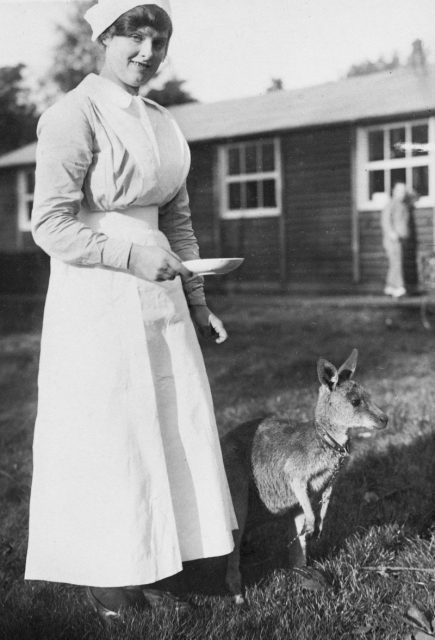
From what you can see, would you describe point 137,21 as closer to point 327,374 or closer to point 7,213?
point 327,374

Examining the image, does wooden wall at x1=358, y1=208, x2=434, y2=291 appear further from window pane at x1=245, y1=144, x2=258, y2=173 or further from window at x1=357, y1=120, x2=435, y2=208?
window pane at x1=245, y1=144, x2=258, y2=173

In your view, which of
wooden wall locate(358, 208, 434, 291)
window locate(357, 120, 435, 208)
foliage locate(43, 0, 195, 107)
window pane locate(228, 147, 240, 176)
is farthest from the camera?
foliage locate(43, 0, 195, 107)

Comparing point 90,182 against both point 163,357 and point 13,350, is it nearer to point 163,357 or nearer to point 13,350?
point 163,357

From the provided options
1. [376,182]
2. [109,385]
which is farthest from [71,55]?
[109,385]

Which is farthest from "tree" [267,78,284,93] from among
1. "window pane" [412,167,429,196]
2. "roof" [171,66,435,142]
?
"window pane" [412,167,429,196]

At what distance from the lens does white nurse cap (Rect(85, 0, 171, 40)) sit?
9.38 ft

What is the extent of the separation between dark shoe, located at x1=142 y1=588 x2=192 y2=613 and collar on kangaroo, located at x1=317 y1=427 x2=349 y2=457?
0.95 metres

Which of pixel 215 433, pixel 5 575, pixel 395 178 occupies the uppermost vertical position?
pixel 395 178

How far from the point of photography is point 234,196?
18.1 meters

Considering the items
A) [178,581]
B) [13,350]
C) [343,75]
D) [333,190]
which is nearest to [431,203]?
[333,190]

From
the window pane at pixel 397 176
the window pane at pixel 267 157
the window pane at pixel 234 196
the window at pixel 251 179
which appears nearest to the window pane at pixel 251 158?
the window at pixel 251 179

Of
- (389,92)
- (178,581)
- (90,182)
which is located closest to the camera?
(90,182)

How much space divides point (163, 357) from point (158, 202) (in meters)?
0.66

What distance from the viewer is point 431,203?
15.7 meters
